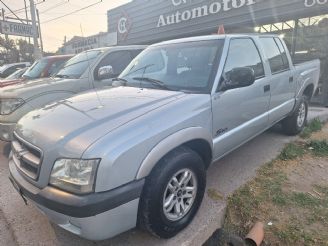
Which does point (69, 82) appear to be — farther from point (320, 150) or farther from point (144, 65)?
point (320, 150)

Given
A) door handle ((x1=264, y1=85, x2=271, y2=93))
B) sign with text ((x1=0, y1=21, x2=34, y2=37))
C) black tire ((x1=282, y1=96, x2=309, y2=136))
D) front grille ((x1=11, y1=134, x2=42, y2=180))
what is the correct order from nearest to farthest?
1. front grille ((x1=11, y1=134, x2=42, y2=180))
2. door handle ((x1=264, y1=85, x2=271, y2=93))
3. black tire ((x1=282, y1=96, x2=309, y2=136))
4. sign with text ((x1=0, y1=21, x2=34, y2=37))

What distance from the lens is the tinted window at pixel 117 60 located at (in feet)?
19.6

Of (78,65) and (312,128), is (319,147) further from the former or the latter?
(78,65)

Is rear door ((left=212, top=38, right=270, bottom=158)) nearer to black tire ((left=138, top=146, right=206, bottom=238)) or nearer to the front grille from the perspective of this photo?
black tire ((left=138, top=146, right=206, bottom=238))

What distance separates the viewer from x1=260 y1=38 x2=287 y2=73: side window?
14.1ft

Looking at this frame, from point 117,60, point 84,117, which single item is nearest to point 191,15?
point 117,60

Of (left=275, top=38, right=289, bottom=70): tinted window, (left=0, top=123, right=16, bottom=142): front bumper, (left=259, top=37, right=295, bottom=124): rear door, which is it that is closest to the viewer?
(left=259, top=37, right=295, bottom=124): rear door

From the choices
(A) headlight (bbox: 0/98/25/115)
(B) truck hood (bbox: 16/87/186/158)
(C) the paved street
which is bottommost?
(C) the paved street

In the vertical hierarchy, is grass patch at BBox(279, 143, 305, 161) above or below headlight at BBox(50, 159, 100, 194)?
below

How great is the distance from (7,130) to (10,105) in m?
0.40

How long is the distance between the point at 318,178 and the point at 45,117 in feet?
10.8

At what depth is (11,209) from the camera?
330 cm

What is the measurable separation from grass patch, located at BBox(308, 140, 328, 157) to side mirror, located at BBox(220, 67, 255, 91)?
2.20 meters

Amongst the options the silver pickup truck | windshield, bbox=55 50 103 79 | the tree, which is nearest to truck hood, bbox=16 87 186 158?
the silver pickup truck
